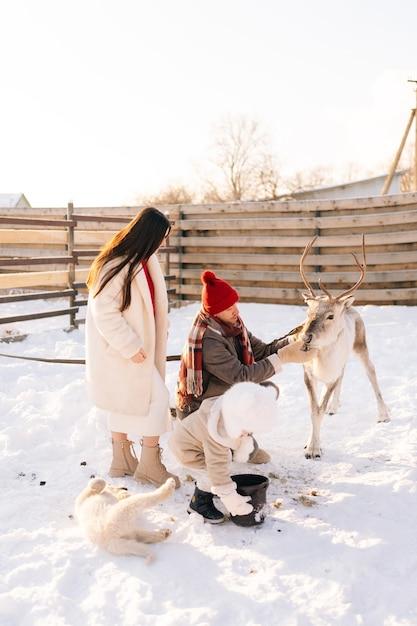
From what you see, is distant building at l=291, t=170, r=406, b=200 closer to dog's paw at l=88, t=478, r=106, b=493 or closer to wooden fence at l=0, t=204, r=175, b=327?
wooden fence at l=0, t=204, r=175, b=327

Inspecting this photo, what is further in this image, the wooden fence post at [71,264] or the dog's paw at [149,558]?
the wooden fence post at [71,264]

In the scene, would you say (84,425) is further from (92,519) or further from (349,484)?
(349,484)

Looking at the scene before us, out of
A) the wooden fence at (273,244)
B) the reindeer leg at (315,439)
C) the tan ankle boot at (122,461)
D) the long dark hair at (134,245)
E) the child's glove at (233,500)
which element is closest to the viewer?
the child's glove at (233,500)

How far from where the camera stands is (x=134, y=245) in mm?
4164

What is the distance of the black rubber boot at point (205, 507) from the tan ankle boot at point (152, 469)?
46 centimetres

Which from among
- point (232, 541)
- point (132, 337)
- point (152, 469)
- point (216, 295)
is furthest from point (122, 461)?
point (216, 295)

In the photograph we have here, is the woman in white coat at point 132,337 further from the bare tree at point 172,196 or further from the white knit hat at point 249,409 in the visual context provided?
the bare tree at point 172,196

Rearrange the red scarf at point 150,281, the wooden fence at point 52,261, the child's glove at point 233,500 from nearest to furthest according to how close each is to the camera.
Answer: the child's glove at point 233,500 < the red scarf at point 150,281 < the wooden fence at point 52,261

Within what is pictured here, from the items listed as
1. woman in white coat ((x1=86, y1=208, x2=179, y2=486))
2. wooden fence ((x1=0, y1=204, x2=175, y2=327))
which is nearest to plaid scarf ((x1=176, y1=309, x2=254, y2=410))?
woman in white coat ((x1=86, y1=208, x2=179, y2=486))

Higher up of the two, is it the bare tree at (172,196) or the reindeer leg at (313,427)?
the bare tree at (172,196)

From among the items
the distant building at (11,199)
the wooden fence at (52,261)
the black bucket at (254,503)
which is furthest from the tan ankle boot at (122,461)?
the distant building at (11,199)

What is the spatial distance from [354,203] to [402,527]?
8.02 metres

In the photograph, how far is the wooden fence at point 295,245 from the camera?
34.9 feet

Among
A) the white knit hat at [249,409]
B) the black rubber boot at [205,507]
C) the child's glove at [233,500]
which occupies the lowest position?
the black rubber boot at [205,507]
